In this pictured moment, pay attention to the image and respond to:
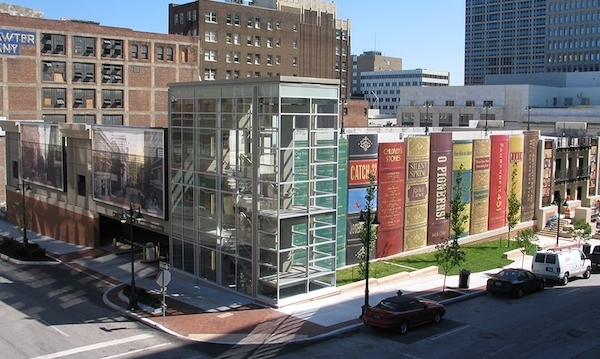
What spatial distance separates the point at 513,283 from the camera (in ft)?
107

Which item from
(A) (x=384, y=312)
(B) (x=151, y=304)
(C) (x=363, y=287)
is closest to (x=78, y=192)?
(B) (x=151, y=304)

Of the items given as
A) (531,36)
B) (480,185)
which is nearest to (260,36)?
(480,185)

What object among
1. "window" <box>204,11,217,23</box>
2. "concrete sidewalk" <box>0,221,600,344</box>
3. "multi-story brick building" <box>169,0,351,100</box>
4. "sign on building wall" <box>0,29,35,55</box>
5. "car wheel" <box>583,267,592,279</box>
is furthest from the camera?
"multi-story brick building" <box>169,0,351,100</box>

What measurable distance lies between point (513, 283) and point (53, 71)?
57.7 m

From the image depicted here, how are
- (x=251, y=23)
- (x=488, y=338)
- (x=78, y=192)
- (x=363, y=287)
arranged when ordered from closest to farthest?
(x=488, y=338) → (x=363, y=287) → (x=78, y=192) → (x=251, y=23)

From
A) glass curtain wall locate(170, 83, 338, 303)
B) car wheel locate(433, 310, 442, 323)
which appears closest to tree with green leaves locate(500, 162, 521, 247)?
glass curtain wall locate(170, 83, 338, 303)

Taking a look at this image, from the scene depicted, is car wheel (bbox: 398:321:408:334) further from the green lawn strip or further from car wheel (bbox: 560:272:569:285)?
car wheel (bbox: 560:272:569:285)

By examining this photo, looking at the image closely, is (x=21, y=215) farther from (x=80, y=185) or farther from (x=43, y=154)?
(x=80, y=185)

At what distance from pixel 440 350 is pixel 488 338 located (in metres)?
2.74

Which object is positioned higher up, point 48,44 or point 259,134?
point 48,44

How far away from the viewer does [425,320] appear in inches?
1069

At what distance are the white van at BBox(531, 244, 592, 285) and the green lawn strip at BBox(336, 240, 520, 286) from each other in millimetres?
3308

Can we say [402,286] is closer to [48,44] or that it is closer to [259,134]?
[259,134]

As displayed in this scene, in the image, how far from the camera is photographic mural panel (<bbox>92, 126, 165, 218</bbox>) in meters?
37.0
